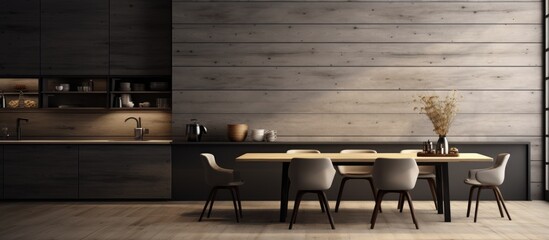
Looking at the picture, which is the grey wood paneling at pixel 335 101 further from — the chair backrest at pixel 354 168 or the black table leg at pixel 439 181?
the black table leg at pixel 439 181

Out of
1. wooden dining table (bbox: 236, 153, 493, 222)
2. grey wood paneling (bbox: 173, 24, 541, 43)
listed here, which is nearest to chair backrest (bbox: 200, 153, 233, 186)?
wooden dining table (bbox: 236, 153, 493, 222)

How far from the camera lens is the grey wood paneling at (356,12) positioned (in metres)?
8.52

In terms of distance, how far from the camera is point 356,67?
8.59 m

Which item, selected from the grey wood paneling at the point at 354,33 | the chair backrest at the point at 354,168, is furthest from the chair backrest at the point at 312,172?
the grey wood paneling at the point at 354,33

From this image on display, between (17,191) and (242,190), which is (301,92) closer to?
(242,190)

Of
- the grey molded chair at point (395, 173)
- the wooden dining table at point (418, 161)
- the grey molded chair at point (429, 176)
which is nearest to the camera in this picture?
the grey molded chair at point (395, 173)

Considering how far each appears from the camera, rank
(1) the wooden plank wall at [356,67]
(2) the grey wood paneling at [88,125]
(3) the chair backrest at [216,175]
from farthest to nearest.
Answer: (2) the grey wood paneling at [88,125] → (1) the wooden plank wall at [356,67] → (3) the chair backrest at [216,175]

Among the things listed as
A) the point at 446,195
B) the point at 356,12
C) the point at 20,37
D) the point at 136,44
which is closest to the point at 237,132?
the point at 136,44

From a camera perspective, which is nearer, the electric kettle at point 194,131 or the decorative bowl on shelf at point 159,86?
the electric kettle at point 194,131

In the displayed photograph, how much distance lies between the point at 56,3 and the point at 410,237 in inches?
228

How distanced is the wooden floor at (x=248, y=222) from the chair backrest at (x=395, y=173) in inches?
16.4

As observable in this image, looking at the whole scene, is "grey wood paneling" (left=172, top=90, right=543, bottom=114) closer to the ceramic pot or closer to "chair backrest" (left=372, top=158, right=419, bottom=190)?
the ceramic pot

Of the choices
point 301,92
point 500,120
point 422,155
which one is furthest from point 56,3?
point 500,120

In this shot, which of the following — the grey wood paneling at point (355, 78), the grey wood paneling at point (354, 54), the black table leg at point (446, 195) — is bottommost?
the black table leg at point (446, 195)
